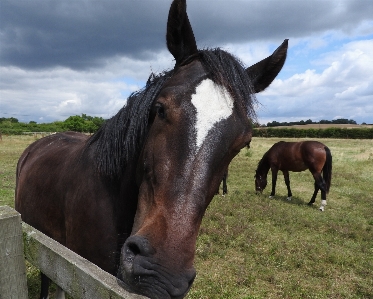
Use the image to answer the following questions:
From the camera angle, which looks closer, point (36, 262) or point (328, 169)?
point (36, 262)

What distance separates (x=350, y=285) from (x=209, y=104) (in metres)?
4.49

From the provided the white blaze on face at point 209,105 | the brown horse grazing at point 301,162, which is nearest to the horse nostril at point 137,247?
the white blaze on face at point 209,105

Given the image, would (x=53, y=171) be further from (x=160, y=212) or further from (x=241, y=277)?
(x=241, y=277)

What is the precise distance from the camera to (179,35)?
2.01 metres

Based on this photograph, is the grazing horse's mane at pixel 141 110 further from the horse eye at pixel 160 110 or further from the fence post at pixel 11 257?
the fence post at pixel 11 257

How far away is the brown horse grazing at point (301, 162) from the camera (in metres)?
10.2

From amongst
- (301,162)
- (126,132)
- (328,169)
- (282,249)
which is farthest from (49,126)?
(126,132)

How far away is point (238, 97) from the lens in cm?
179

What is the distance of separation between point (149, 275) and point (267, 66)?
68.3 inches

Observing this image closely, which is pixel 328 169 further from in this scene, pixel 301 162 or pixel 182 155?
pixel 182 155

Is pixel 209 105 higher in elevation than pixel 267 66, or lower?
lower

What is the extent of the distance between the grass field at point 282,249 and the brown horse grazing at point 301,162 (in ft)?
2.41

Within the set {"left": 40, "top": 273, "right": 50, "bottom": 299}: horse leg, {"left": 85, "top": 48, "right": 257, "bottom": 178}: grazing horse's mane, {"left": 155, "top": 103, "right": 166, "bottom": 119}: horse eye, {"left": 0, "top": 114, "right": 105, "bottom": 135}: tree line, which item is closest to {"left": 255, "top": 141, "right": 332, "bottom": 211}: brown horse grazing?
{"left": 40, "top": 273, "right": 50, "bottom": 299}: horse leg

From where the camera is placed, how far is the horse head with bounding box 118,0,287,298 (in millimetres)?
1248
